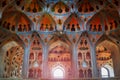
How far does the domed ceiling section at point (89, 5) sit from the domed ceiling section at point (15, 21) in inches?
283

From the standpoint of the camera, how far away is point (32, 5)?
26859 mm

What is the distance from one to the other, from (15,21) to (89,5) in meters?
10.4

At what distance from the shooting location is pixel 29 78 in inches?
899

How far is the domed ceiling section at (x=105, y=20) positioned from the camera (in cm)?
2522

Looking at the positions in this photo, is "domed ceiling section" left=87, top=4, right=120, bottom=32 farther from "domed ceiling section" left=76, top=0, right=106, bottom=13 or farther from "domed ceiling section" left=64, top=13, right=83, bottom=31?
"domed ceiling section" left=64, top=13, right=83, bottom=31

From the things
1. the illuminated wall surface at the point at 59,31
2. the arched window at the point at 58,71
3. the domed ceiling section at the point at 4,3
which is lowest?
the arched window at the point at 58,71

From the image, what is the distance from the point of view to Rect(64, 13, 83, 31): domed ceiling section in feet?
85.9

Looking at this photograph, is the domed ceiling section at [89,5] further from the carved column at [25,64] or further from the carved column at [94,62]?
the carved column at [25,64]

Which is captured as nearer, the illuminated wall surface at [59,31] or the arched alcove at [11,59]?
the illuminated wall surface at [59,31]

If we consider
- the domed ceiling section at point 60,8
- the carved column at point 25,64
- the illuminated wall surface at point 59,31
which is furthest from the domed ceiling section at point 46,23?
the carved column at point 25,64

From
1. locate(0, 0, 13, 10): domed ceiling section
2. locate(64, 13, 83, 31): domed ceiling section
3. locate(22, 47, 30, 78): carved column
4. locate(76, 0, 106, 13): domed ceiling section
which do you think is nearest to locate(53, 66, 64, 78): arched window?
locate(22, 47, 30, 78): carved column

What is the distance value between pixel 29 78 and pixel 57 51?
9.68 m

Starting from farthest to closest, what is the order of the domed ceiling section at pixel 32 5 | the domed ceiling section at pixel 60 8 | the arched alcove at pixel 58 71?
→ the arched alcove at pixel 58 71, the domed ceiling section at pixel 60 8, the domed ceiling section at pixel 32 5

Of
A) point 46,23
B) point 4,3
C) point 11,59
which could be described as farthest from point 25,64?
point 4,3
